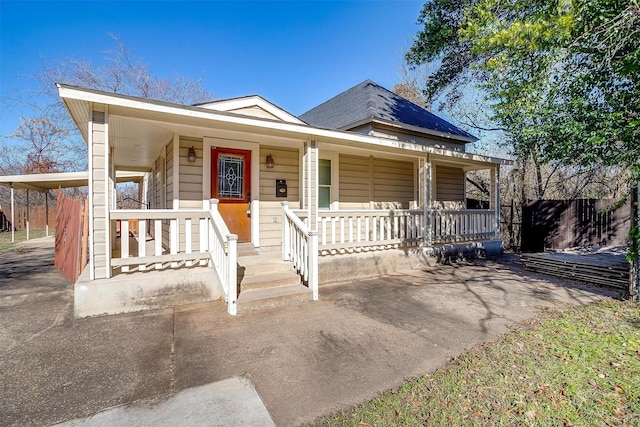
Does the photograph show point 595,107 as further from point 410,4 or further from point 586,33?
point 410,4

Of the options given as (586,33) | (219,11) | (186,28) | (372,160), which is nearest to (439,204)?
(372,160)

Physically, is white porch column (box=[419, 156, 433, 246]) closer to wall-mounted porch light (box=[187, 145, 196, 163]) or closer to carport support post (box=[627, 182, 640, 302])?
carport support post (box=[627, 182, 640, 302])

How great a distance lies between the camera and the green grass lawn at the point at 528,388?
2.13 m

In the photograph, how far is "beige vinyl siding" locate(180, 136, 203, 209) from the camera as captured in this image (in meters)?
5.65

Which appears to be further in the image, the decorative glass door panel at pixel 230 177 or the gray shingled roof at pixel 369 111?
the gray shingled roof at pixel 369 111

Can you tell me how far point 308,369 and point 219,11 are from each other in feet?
46.7

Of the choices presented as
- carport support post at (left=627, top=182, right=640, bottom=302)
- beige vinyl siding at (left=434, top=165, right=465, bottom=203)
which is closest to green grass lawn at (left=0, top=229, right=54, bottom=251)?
beige vinyl siding at (left=434, top=165, right=465, bottom=203)

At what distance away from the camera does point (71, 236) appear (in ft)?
20.5

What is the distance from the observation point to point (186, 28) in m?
14.1

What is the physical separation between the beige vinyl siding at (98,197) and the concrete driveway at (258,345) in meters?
0.81

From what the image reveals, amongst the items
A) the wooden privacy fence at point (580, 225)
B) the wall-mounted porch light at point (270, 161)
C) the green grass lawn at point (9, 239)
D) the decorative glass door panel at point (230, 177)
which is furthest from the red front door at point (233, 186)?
the green grass lawn at point (9, 239)

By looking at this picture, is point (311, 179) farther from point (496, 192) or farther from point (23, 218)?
point (23, 218)

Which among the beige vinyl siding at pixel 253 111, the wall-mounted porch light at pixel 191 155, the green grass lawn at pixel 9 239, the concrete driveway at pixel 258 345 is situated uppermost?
the beige vinyl siding at pixel 253 111

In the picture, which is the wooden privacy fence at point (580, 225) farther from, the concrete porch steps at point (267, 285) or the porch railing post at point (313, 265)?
the concrete porch steps at point (267, 285)
